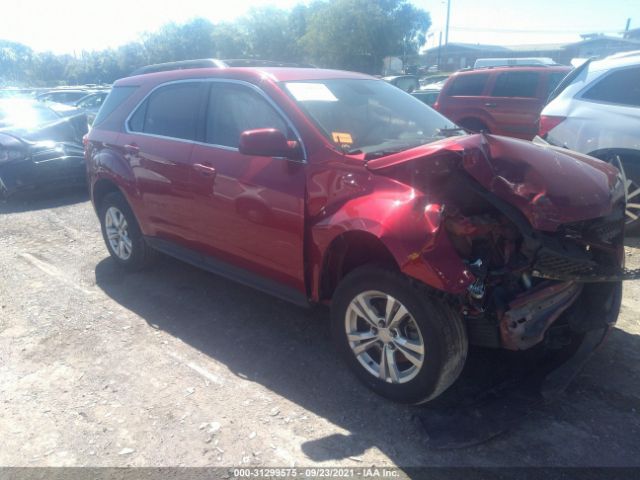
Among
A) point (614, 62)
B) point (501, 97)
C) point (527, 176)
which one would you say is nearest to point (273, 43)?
point (501, 97)

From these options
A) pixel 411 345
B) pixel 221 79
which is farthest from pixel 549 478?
pixel 221 79

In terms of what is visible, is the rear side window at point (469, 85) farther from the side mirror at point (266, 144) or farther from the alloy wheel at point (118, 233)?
the side mirror at point (266, 144)

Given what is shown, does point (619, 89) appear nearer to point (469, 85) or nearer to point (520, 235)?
point (520, 235)

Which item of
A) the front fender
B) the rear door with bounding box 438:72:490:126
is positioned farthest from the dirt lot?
the rear door with bounding box 438:72:490:126

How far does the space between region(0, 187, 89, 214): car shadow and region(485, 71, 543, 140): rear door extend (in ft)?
25.3

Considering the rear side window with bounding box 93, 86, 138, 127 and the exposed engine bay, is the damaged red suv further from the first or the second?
the rear side window with bounding box 93, 86, 138, 127

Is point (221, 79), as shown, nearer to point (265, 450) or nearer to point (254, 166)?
point (254, 166)

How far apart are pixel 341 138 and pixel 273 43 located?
165 ft

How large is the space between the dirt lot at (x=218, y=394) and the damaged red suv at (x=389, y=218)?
330mm

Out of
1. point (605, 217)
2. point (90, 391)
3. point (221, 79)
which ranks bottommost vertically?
point (90, 391)

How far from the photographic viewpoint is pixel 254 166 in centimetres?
345

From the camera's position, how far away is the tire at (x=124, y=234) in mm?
4867

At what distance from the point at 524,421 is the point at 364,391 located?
92cm

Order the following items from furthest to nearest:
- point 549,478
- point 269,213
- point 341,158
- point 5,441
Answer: point 269,213
point 341,158
point 5,441
point 549,478
